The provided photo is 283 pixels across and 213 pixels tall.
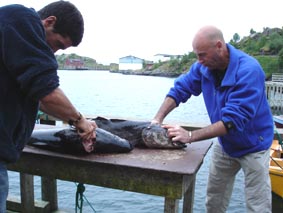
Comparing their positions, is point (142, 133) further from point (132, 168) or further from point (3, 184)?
point (3, 184)

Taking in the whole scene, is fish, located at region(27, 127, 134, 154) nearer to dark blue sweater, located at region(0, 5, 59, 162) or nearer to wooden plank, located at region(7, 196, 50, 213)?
dark blue sweater, located at region(0, 5, 59, 162)

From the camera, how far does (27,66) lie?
2.23 meters

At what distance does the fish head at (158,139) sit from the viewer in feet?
11.9

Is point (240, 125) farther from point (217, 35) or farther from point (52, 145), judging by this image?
point (52, 145)

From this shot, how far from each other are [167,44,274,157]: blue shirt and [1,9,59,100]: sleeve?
1.86 metres

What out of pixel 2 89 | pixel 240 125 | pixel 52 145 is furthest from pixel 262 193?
pixel 2 89

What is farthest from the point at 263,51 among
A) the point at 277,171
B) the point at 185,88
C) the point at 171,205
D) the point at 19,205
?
the point at 171,205

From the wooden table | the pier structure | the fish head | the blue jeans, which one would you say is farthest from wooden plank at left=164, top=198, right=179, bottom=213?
the pier structure

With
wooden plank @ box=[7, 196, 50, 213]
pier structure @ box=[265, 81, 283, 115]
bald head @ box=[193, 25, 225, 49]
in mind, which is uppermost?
bald head @ box=[193, 25, 225, 49]

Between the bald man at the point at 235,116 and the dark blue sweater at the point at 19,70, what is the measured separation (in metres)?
1.61

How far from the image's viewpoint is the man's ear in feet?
8.22

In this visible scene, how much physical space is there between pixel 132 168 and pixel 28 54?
1.29 metres

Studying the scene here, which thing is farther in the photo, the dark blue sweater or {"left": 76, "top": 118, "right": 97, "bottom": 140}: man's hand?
{"left": 76, "top": 118, "right": 97, "bottom": 140}: man's hand

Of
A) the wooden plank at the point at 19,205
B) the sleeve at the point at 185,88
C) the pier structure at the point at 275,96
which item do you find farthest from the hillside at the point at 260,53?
the sleeve at the point at 185,88
